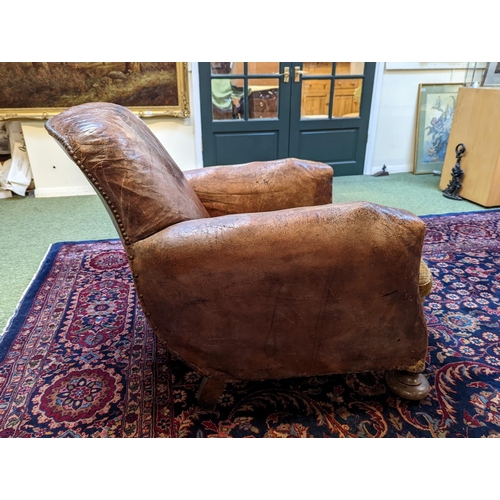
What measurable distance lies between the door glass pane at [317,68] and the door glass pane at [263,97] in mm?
276

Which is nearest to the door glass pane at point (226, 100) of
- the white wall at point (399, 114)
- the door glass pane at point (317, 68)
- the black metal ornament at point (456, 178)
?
the door glass pane at point (317, 68)

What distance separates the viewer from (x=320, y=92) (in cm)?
359

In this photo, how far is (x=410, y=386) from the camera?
4.05ft

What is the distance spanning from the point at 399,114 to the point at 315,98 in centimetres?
86

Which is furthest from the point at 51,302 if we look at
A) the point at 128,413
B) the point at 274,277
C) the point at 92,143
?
the point at 274,277

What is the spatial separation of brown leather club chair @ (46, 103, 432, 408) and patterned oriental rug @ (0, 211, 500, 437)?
14cm

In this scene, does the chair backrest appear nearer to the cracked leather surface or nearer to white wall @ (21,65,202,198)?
the cracked leather surface

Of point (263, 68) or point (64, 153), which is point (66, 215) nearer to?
point (64, 153)

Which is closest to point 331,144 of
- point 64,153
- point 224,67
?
point 224,67

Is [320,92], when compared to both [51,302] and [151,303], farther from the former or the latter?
[151,303]

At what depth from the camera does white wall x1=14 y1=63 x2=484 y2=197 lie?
3.25 metres

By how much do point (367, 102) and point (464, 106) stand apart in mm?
890

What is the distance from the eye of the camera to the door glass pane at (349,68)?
353 centimetres

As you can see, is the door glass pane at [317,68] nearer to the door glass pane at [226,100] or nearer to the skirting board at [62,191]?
the door glass pane at [226,100]
